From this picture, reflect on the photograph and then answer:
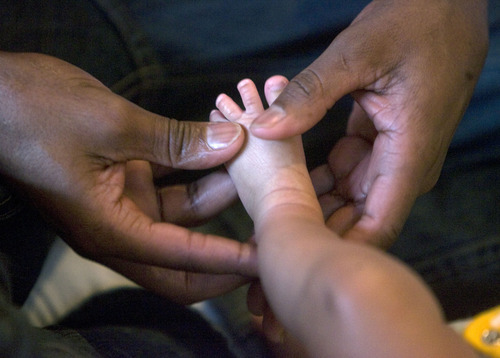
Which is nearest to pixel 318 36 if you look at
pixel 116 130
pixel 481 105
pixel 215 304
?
pixel 481 105

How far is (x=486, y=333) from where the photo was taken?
34.9 inches

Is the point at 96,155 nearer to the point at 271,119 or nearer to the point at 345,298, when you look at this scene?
the point at 271,119

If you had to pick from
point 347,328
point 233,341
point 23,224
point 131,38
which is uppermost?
point 131,38

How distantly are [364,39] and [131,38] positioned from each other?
0.48 metres

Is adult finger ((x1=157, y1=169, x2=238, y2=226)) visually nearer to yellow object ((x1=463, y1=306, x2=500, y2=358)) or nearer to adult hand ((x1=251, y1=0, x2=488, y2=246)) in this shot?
adult hand ((x1=251, y1=0, x2=488, y2=246))

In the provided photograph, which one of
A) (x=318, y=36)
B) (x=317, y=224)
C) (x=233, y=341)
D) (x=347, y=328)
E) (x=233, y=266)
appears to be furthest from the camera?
(x=318, y=36)

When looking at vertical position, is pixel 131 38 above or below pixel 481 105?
above

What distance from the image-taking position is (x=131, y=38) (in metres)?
0.92

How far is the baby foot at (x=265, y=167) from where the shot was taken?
0.68 m

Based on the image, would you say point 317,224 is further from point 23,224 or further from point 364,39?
point 23,224

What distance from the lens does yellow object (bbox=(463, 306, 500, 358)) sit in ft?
2.86

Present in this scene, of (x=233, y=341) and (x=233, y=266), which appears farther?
(x=233, y=341)

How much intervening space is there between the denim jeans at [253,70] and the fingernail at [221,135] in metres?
0.28

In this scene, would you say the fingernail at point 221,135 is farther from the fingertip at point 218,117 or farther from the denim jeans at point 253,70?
the denim jeans at point 253,70
